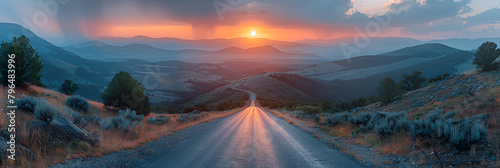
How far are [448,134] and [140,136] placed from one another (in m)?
11.8

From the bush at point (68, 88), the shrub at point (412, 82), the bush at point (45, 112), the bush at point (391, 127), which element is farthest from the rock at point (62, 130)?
the shrub at point (412, 82)

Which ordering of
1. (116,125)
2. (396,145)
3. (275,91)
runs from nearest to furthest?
(396,145)
(116,125)
(275,91)

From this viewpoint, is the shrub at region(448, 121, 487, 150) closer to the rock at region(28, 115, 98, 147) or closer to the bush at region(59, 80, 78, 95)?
the rock at region(28, 115, 98, 147)

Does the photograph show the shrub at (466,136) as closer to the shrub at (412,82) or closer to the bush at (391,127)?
the bush at (391,127)

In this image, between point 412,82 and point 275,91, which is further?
point 275,91

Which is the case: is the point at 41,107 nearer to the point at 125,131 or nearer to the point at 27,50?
the point at 125,131

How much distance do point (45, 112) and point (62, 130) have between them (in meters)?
0.74

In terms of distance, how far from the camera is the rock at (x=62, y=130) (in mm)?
7148

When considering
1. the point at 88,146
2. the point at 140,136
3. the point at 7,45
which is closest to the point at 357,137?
the point at 140,136

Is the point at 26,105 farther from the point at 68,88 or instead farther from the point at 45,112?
the point at 68,88

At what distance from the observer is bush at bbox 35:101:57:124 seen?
23.8ft

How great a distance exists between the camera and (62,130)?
290 inches

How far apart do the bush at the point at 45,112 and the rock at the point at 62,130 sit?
0.13 m

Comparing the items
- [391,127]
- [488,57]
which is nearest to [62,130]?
[391,127]
